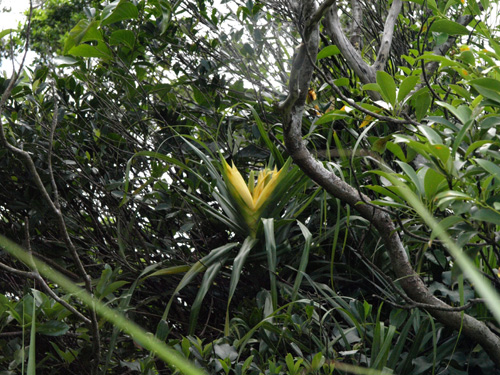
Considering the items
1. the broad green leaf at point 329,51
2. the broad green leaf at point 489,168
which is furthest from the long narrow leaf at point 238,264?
the broad green leaf at point 489,168

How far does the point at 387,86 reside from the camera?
50.6 inches

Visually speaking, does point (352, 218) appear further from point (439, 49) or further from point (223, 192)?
point (439, 49)

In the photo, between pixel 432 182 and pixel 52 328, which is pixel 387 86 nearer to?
pixel 432 182

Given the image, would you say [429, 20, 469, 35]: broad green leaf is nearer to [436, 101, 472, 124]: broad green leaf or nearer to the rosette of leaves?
[436, 101, 472, 124]: broad green leaf

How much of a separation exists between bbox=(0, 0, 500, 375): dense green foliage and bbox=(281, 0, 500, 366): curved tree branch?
0.19ft

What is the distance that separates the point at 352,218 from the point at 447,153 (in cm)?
85

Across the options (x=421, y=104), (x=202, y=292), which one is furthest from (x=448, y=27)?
(x=202, y=292)

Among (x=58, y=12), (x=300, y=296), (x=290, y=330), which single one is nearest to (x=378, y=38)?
(x=300, y=296)

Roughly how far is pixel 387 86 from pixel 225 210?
0.87m

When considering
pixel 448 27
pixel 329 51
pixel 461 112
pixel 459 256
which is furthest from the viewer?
pixel 329 51

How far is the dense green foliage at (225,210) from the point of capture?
4.63ft

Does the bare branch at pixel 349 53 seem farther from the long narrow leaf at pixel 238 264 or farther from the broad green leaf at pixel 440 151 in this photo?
the broad green leaf at pixel 440 151

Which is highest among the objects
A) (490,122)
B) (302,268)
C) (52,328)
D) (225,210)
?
(490,122)

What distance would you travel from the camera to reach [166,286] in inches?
82.4
